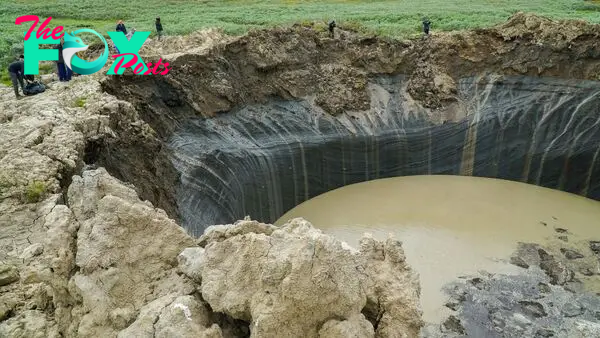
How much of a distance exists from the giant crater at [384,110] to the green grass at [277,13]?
8.22 feet

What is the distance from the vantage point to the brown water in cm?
1390

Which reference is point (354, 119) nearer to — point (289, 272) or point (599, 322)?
point (599, 322)

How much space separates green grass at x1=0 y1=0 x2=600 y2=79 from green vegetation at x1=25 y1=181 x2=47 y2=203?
14.1 meters

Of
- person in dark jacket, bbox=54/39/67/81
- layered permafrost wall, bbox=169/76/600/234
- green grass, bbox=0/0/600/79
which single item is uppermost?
person in dark jacket, bbox=54/39/67/81

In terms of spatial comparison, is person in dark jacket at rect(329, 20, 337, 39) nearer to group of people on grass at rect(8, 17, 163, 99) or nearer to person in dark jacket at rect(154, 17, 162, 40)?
person in dark jacket at rect(154, 17, 162, 40)

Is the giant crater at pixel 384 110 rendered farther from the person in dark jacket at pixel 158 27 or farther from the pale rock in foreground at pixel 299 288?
the pale rock in foreground at pixel 299 288

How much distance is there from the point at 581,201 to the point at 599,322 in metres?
7.03

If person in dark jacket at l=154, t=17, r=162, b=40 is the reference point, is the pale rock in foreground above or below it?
below

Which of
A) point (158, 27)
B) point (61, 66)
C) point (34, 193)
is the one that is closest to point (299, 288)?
point (34, 193)

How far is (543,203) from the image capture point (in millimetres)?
17188

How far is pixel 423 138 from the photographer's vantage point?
18.7 meters

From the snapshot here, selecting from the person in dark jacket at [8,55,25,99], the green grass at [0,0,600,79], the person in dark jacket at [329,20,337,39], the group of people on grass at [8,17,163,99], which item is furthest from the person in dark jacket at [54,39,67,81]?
the person in dark jacket at [329,20,337,39]

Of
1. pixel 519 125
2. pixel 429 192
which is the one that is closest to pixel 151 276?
pixel 429 192

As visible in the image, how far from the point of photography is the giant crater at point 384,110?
54.1 ft
